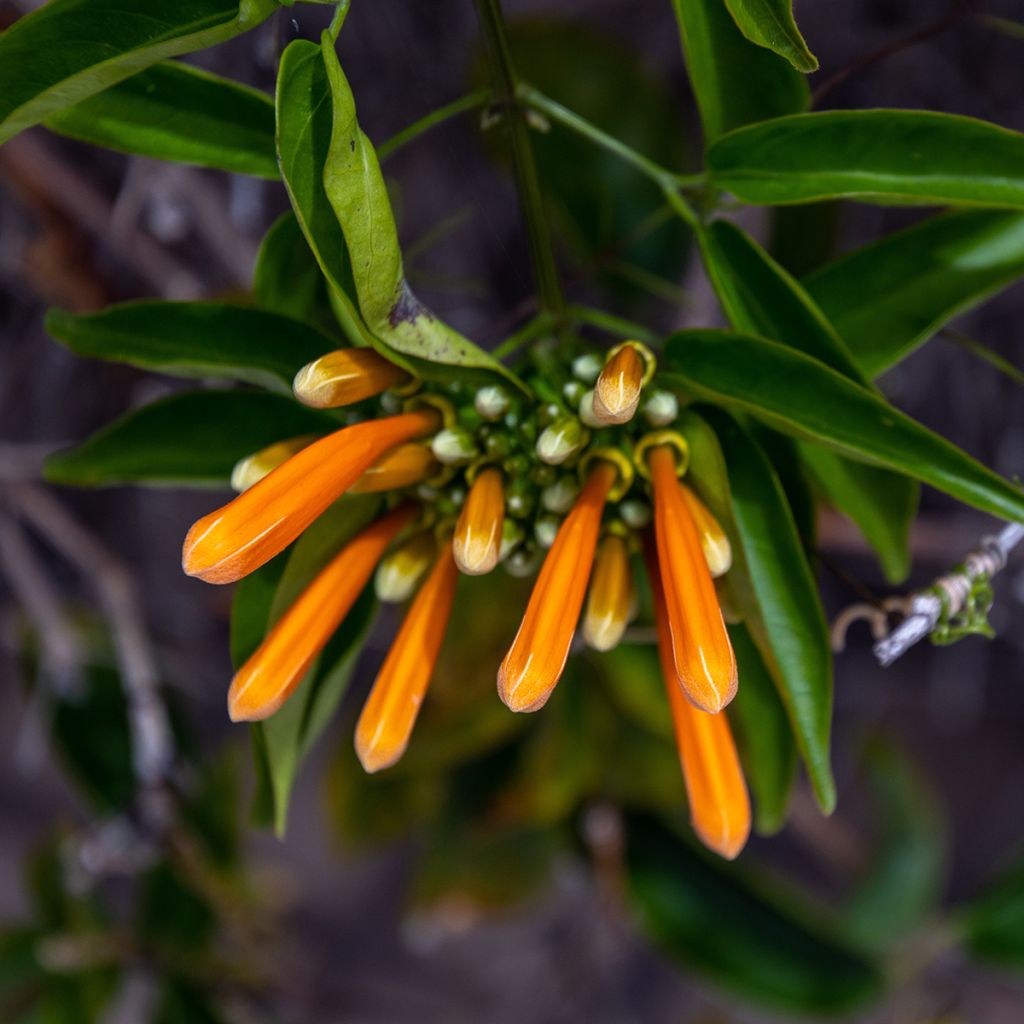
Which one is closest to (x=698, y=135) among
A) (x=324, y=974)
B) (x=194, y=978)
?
(x=194, y=978)

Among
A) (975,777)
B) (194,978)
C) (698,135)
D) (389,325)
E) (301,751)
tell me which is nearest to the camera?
(389,325)

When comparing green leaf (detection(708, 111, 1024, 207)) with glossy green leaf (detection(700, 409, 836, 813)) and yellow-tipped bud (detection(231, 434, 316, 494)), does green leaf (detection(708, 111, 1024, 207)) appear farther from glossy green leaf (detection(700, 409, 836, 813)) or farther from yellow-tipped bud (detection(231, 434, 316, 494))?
yellow-tipped bud (detection(231, 434, 316, 494))

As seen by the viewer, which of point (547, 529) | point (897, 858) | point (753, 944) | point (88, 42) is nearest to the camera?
point (88, 42)

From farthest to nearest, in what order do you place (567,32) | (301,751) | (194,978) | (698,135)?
(698,135) < (194,978) < (567,32) < (301,751)

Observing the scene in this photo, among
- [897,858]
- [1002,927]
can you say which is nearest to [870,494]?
[1002,927]

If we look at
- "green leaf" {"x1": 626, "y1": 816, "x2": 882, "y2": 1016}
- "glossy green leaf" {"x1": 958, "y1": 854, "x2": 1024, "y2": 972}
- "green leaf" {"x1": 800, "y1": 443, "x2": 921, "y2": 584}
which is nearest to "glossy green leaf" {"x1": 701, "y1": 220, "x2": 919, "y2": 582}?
"green leaf" {"x1": 800, "y1": 443, "x2": 921, "y2": 584}

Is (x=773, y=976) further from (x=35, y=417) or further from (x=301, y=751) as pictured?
(x=35, y=417)

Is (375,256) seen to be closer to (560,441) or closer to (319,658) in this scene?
(560,441)
